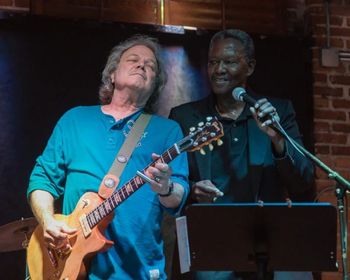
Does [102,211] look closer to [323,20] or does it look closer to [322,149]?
[322,149]

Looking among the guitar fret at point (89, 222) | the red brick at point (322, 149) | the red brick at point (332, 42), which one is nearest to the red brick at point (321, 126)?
the red brick at point (322, 149)

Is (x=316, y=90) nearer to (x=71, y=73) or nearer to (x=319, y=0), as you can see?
(x=319, y=0)

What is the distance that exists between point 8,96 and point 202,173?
1283 mm

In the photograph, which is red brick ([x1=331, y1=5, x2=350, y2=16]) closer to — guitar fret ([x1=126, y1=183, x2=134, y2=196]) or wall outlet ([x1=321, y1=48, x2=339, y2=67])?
wall outlet ([x1=321, y1=48, x2=339, y2=67])

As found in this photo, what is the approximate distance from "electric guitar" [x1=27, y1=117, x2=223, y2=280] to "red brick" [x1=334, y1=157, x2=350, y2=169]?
1.81m

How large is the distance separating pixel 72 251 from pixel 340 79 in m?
2.44

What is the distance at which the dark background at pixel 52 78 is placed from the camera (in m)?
3.95

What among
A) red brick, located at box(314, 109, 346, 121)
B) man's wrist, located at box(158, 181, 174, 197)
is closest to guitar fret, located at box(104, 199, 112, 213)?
man's wrist, located at box(158, 181, 174, 197)

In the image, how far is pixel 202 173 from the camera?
3432 millimetres

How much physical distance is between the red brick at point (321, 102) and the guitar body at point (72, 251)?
2050 millimetres

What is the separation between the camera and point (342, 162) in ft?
15.2

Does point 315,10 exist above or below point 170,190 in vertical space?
above

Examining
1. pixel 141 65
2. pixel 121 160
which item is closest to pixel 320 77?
pixel 141 65

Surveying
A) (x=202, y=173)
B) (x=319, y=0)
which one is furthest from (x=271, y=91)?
(x=202, y=173)
